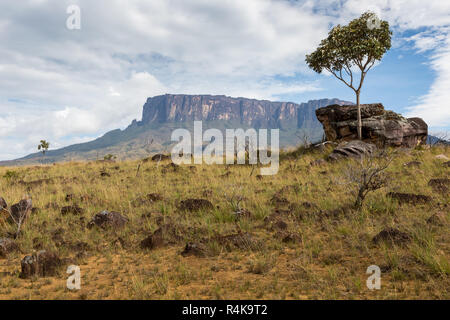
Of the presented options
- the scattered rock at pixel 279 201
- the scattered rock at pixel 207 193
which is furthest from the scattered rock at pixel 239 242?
the scattered rock at pixel 207 193

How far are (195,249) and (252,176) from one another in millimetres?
9306

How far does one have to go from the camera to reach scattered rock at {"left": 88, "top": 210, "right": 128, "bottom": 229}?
7.71m

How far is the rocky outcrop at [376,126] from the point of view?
64.7 ft

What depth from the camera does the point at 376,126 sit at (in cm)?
2023

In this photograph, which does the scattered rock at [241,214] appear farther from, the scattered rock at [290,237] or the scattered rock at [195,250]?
the scattered rock at [195,250]

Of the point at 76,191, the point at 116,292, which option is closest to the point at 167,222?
the point at 116,292

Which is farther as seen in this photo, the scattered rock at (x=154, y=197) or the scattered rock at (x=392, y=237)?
the scattered rock at (x=154, y=197)

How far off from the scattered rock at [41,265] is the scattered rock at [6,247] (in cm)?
141

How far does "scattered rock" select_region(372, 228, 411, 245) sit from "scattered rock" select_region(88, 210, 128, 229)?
6404 mm

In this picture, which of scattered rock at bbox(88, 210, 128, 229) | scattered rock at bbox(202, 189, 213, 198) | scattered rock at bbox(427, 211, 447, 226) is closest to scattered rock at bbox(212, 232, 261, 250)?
scattered rock at bbox(88, 210, 128, 229)

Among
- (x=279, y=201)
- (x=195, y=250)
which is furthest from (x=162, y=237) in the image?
(x=279, y=201)

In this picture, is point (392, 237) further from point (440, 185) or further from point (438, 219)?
point (440, 185)

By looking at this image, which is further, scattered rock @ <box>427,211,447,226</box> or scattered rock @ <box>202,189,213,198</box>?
scattered rock @ <box>202,189,213,198</box>

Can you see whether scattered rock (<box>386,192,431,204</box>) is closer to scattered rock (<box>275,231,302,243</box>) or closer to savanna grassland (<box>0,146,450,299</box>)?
savanna grassland (<box>0,146,450,299</box>)
